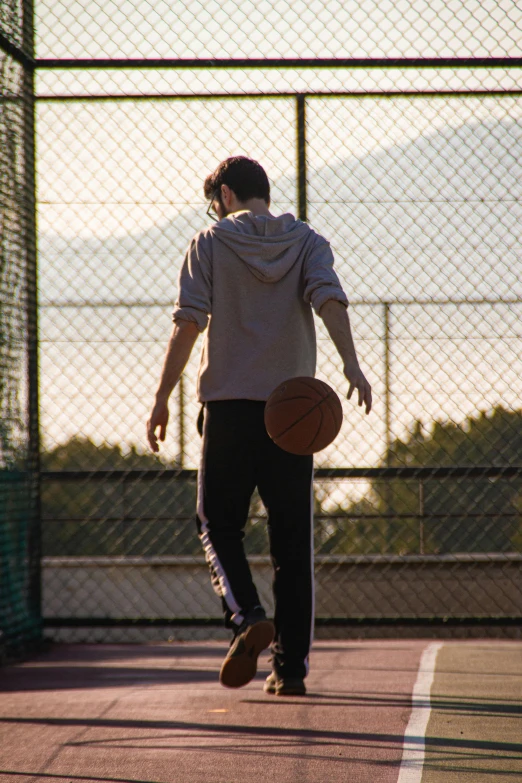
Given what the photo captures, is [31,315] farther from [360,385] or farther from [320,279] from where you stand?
[360,385]

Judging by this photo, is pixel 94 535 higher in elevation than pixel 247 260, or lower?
lower

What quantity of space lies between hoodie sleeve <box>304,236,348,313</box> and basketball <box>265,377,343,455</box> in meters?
0.31

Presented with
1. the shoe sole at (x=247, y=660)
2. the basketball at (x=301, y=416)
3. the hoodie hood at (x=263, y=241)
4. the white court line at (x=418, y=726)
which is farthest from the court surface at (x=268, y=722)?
the hoodie hood at (x=263, y=241)

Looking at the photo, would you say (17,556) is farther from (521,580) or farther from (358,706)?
(521,580)

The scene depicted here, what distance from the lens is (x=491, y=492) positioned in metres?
6.75

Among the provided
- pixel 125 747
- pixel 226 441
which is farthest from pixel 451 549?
pixel 125 747

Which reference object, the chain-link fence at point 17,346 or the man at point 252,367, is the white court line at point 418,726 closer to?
the man at point 252,367

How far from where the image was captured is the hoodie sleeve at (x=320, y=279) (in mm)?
3201

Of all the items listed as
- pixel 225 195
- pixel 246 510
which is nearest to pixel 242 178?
pixel 225 195

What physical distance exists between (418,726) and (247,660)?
55 centimetres

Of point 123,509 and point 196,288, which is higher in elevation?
point 196,288

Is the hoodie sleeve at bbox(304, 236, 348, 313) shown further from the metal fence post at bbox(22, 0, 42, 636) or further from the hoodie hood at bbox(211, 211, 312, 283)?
the metal fence post at bbox(22, 0, 42, 636)

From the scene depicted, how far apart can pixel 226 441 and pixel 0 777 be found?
127 cm

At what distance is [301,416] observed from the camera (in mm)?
3039
